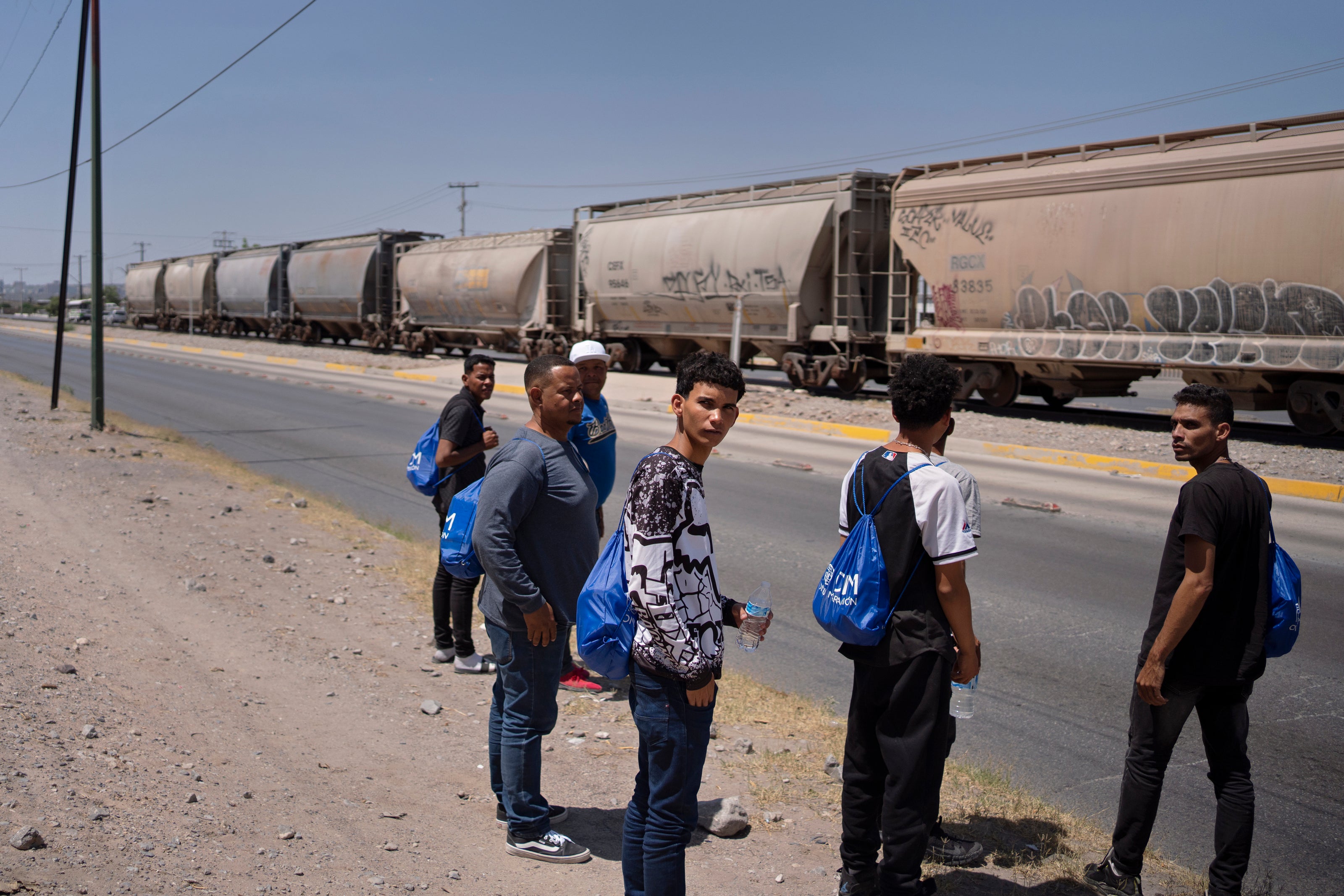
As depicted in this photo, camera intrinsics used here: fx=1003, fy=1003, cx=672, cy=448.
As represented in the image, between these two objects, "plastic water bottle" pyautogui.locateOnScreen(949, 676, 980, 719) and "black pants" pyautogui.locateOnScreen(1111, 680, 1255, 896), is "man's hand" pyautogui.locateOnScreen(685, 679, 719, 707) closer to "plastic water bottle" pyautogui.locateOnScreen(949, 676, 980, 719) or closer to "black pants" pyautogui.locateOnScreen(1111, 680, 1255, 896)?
A: "plastic water bottle" pyautogui.locateOnScreen(949, 676, 980, 719)

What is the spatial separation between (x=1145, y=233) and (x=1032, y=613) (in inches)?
406

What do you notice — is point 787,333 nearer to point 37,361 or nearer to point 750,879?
point 750,879

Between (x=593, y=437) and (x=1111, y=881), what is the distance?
2.95 metres

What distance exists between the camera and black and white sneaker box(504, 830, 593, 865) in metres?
3.53

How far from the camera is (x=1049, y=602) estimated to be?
7184 millimetres

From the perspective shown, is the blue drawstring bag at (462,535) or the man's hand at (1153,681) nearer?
the man's hand at (1153,681)

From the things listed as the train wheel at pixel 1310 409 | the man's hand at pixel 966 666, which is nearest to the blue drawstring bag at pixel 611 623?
the man's hand at pixel 966 666

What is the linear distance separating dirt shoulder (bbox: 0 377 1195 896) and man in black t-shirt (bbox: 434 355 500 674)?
0.47 feet

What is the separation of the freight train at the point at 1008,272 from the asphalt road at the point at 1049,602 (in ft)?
12.0

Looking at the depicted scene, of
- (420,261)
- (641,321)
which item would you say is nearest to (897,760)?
(641,321)

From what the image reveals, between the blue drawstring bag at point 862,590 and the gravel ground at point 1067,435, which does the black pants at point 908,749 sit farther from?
the gravel ground at point 1067,435

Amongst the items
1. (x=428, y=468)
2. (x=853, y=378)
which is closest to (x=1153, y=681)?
(x=428, y=468)

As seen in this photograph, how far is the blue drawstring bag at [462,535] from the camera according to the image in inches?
165

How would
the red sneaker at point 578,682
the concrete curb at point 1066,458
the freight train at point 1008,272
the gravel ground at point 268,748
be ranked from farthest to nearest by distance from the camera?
the freight train at point 1008,272, the concrete curb at point 1066,458, the red sneaker at point 578,682, the gravel ground at point 268,748
